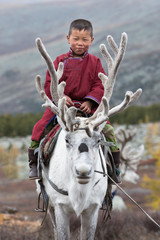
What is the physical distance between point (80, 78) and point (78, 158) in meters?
1.35

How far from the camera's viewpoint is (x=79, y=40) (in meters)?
3.87

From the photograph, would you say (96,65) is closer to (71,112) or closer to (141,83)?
(71,112)

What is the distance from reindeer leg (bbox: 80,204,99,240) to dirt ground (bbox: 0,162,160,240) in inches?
48.2

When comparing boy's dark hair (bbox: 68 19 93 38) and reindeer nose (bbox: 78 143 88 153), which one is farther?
boy's dark hair (bbox: 68 19 93 38)

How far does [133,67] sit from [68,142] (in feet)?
568

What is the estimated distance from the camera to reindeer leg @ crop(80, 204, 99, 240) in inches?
139

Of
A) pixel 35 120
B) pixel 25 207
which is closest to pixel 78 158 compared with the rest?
pixel 25 207

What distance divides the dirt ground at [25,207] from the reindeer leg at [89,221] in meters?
1.23

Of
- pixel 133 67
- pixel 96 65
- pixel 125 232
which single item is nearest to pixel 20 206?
pixel 125 232

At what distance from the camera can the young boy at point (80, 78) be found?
3861 millimetres

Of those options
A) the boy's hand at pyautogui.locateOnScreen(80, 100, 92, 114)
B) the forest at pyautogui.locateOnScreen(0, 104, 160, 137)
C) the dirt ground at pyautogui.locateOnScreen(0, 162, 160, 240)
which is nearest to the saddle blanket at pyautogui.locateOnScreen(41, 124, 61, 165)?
the boy's hand at pyautogui.locateOnScreen(80, 100, 92, 114)

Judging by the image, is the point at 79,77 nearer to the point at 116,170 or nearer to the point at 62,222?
the point at 116,170

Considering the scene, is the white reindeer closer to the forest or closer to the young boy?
the young boy

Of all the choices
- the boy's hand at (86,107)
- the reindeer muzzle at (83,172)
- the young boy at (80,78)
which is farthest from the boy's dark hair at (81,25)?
the reindeer muzzle at (83,172)
